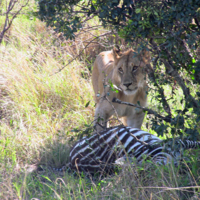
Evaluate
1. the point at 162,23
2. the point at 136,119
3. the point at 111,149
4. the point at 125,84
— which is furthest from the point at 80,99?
the point at 162,23

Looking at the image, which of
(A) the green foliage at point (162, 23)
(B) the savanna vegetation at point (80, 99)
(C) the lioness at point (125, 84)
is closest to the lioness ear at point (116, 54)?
(C) the lioness at point (125, 84)

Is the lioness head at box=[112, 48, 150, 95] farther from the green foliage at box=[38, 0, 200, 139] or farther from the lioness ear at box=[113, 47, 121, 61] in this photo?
the green foliage at box=[38, 0, 200, 139]

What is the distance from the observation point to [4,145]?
14.0 feet

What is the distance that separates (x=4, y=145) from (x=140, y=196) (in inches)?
94.4

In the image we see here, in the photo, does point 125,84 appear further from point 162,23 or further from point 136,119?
point 162,23

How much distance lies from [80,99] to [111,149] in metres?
2.27

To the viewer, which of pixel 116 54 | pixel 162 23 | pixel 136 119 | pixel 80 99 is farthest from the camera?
pixel 80 99

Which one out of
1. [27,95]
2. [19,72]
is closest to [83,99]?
[27,95]

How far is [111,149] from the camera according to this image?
11.0 ft

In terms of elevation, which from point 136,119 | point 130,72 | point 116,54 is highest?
point 116,54

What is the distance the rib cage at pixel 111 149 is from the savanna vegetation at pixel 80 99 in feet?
0.52

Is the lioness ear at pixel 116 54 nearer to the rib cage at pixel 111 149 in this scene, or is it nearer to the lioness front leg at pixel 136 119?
→ the lioness front leg at pixel 136 119

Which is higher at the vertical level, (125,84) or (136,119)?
(125,84)

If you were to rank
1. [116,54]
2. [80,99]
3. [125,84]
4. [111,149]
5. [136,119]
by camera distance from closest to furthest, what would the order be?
[111,149], [125,84], [116,54], [136,119], [80,99]
